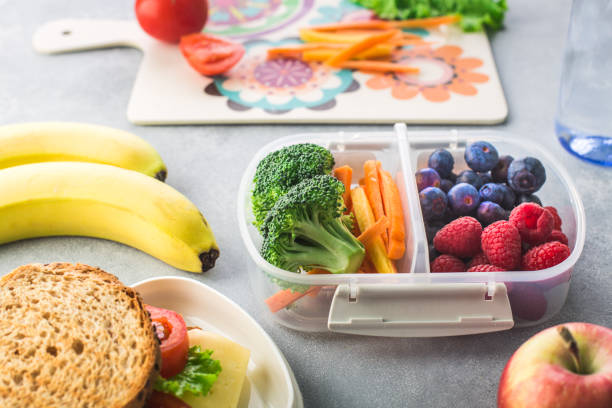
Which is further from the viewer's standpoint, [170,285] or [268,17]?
[268,17]

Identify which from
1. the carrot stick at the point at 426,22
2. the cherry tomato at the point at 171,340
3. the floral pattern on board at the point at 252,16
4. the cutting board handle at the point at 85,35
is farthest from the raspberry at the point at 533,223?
the cutting board handle at the point at 85,35

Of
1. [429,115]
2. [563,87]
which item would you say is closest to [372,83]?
[429,115]

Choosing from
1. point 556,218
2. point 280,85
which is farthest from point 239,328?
point 280,85

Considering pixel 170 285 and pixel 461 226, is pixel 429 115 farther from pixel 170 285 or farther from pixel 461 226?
pixel 170 285

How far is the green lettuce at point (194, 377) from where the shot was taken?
28.9 inches

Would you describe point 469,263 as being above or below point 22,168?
below

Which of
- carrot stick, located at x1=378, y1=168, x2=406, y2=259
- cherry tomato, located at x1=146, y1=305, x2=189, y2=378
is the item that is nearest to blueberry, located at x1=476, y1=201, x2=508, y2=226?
carrot stick, located at x1=378, y1=168, x2=406, y2=259

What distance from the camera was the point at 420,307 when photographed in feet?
2.81

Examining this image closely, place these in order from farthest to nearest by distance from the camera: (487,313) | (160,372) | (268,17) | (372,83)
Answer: (268,17), (372,83), (487,313), (160,372)

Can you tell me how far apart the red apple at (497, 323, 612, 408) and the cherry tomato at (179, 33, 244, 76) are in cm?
102

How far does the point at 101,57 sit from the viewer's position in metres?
1.61

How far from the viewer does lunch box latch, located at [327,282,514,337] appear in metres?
0.84

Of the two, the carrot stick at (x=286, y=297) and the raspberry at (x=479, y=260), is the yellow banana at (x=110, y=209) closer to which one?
the carrot stick at (x=286, y=297)

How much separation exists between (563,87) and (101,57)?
3.81 ft
